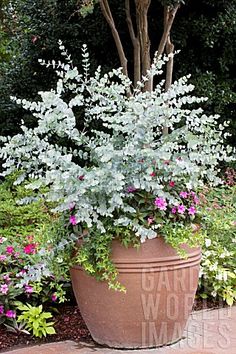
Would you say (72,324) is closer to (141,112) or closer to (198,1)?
(141,112)

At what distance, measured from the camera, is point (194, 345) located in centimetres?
303

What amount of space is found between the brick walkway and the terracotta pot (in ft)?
0.19

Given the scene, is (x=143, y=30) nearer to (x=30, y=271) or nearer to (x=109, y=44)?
(x=109, y=44)

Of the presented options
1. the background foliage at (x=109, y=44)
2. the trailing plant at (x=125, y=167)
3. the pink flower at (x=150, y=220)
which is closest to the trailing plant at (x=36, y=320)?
the trailing plant at (x=125, y=167)

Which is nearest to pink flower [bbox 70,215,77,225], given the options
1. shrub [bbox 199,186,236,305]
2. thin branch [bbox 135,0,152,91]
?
shrub [bbox 199,186,236,305]

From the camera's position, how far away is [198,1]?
22.2 feet

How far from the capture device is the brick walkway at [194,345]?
2962 mm

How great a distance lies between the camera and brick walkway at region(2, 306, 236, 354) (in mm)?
2962

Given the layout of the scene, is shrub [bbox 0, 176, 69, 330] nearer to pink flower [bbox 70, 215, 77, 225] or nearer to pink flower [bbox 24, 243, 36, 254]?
pink flower [bbox 24, 243, 36, 254]

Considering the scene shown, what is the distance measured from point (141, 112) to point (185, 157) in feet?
1.06

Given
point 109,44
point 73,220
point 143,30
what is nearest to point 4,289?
point 73,220

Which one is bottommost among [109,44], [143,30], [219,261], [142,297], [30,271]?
[142,297]

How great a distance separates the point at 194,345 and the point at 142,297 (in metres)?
0.44

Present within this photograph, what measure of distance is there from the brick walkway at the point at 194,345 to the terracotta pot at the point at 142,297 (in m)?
0.06
